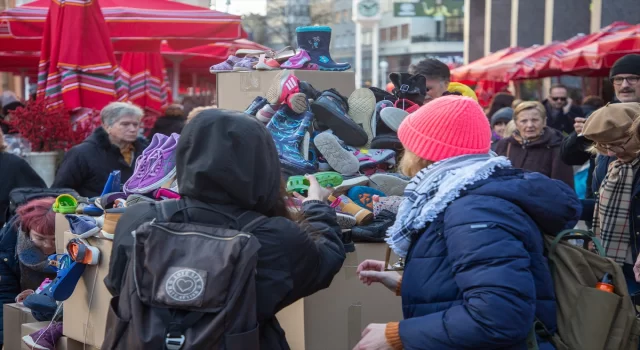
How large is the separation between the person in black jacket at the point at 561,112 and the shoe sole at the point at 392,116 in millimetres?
7523

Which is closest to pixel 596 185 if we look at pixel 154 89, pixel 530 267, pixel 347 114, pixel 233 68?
pixel 347 114

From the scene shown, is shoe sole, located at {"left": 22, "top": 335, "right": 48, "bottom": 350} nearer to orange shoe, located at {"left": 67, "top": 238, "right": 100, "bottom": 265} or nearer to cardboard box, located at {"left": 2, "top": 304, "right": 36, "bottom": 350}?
cardboard box, located at {"left": 2, "top": 304, "right": 36, "bottom": 350}

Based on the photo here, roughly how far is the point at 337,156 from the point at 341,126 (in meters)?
0.28

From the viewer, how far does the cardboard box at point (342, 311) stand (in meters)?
3.48

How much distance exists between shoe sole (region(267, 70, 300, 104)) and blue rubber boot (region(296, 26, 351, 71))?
1.56 feet

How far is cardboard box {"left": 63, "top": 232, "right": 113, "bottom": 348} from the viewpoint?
3.72 m

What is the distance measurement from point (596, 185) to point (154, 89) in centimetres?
842

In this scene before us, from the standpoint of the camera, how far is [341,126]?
171 inches

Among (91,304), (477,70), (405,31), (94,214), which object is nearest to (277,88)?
(94,214)

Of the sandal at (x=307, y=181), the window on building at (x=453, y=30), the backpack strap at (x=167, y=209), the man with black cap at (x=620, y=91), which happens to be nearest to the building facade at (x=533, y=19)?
the man with black cap at (x=620, y=91)

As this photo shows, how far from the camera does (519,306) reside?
89.4 inches

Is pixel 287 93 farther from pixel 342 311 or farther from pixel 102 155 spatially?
pixel 102 155

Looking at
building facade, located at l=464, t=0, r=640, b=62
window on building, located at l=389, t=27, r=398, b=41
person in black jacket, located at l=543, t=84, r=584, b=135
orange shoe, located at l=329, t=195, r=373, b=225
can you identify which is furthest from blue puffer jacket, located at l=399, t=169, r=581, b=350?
window on building, located at l=389, t=27, r=398, b=41

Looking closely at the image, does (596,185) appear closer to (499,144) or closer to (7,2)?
(499,144)
